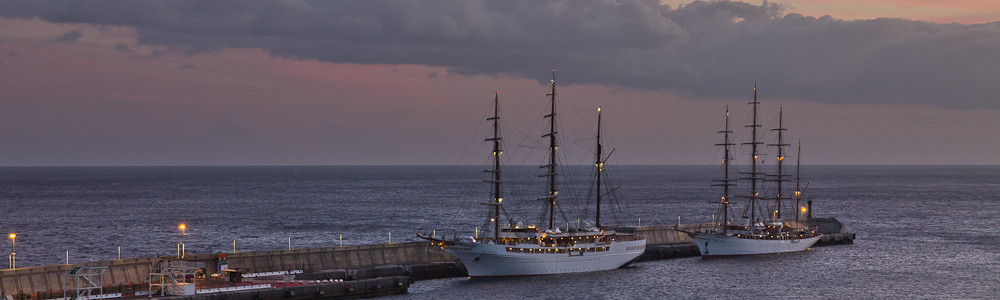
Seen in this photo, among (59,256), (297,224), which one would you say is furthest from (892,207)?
(59,256)

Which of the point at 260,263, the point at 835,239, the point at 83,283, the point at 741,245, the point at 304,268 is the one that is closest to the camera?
the point at 83,283

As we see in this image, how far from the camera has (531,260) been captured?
263 ft

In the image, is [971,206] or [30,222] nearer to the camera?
[30,222]

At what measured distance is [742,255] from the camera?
100125 mm

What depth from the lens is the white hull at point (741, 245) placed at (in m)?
96.9

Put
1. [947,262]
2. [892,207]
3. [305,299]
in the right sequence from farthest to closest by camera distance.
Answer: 1. [892,207]
2. [947,262]
3. [305,299]

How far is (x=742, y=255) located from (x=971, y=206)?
11431 cm

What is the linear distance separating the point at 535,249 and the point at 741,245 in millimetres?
29362

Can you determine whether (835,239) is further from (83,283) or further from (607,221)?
(83,283)

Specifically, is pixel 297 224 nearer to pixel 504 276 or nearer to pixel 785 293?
pixel 504 276

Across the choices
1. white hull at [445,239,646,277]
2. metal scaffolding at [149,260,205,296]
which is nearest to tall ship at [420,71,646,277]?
white hull at [445,239,646,277]

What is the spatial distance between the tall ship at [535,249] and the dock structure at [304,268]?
2.10m

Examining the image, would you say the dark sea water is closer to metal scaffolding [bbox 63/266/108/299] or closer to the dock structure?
the dock structure

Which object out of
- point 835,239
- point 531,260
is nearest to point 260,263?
point 531,260
